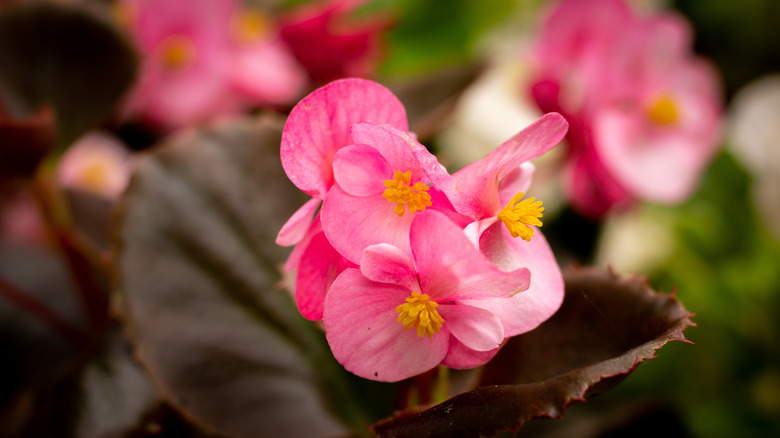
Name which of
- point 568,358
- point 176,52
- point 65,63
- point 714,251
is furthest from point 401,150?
point 714,251

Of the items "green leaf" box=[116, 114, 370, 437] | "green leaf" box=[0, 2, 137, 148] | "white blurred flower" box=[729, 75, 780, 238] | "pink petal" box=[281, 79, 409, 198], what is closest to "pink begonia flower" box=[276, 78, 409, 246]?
"pink petal" box=[281, 79, 409, 198]

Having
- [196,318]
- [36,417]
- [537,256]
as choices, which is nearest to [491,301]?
[537,256]

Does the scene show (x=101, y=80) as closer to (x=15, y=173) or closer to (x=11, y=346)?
(x=15, y=173)

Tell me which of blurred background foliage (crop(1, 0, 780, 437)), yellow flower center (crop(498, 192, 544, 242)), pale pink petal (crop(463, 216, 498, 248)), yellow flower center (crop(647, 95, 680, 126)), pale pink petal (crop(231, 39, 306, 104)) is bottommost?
blurred background foliage (crop(1, 0, 780, 437))

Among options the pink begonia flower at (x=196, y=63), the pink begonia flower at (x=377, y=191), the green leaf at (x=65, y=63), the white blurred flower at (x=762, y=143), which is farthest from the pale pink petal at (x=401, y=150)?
the white blurred flower at (x=762, y=143)

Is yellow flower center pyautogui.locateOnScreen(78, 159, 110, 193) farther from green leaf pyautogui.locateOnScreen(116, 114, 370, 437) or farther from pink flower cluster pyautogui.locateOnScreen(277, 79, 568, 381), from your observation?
pink flower cluster pyautogui.locateOnScreen(277, 79, 568, 381)

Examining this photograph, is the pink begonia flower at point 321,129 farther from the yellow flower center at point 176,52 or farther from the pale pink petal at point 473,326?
the yellow flower center at point 176,52
